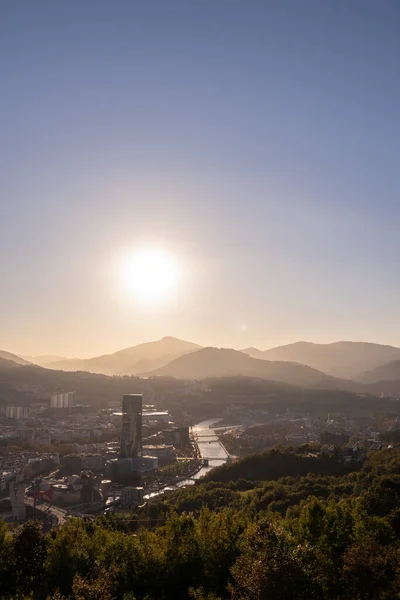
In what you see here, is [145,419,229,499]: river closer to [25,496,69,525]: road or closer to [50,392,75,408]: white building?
[25,496,69,525]: road

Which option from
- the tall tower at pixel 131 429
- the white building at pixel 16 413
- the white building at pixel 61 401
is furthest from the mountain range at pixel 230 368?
the tall tower at pixel 131 429

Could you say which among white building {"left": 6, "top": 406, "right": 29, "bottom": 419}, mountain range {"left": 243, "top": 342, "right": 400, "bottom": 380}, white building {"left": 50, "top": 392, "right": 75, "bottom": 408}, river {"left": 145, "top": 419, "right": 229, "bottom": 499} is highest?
mountain range {"left": 243, "top": 342, "right": 400, "bottom": 380}

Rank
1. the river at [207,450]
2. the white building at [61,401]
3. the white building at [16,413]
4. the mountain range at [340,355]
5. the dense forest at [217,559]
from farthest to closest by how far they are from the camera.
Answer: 1. the mountain range at [340,355]
2. the white building at [61,401]
3. the white building at [16,413]
4. the river at [207,450]
5. the dense forest at [217,559]

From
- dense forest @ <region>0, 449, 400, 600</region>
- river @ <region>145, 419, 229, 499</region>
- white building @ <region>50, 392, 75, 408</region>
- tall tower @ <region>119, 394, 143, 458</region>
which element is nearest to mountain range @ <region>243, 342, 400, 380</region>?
white building @ <region>50, 392, 75, 408</region>

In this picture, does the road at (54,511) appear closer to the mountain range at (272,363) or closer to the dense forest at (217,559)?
the dense forest at (217,559)

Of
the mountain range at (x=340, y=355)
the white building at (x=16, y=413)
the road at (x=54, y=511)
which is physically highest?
the mountain range at (x=340, y=355)

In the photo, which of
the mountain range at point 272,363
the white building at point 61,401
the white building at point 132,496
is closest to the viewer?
the white building at point 132,496

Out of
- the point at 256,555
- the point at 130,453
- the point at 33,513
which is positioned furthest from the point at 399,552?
the point at 130,453
